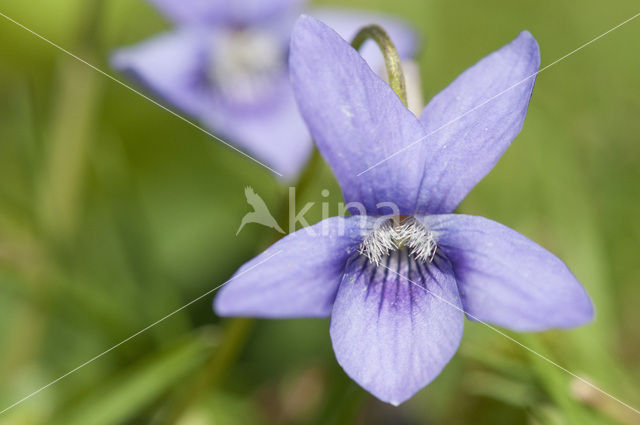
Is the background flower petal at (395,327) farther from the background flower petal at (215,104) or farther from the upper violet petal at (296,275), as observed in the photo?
the background flower petal at (215,104)

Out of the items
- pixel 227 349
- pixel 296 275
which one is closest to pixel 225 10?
pixel 227 349

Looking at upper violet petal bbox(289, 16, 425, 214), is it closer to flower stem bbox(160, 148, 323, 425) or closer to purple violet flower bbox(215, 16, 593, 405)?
purple violet flower bbox(215, 16, 593, 405)

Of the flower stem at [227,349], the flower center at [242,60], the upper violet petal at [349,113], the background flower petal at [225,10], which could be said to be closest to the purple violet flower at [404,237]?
the upper violet petal at [349,113]

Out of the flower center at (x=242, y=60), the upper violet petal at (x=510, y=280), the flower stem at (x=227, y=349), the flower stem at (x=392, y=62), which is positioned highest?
the flower stem at (x=392, y=62)

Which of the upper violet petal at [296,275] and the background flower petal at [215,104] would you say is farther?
the background flower petal at [215,104]

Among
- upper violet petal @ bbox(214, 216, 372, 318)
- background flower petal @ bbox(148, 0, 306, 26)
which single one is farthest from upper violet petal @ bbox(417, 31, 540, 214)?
background flower petal @ bbox(148, 0, 306, 26)

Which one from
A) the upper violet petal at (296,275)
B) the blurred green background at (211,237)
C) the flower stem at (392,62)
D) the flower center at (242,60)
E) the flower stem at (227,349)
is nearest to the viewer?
the upper violet petal at (296,275)
